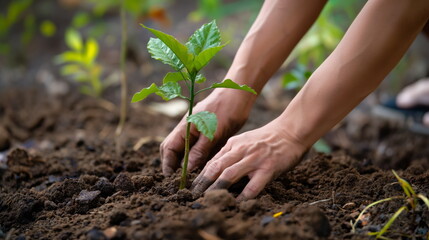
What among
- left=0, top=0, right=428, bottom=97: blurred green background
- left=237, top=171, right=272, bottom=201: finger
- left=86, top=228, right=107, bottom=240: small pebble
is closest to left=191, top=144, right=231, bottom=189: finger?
left=237, top=171, right=272, bottom=201: finger

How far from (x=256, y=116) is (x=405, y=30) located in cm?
191

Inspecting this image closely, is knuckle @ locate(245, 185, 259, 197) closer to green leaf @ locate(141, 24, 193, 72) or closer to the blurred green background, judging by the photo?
green leaf @ locate(141, 24, 193, 72)

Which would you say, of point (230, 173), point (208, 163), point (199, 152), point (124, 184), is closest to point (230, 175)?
point (230, 173)

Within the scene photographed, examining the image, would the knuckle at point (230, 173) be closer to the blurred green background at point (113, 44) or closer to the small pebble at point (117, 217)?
the small pebble at point (117, 217)

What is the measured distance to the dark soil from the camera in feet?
4.01

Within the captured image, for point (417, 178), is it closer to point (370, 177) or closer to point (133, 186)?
point (370, 177)

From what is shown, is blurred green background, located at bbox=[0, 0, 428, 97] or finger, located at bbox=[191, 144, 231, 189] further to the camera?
blurred green background, located at bbox=[0, 0, 428, 97]

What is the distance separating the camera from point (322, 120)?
1506 millimetres

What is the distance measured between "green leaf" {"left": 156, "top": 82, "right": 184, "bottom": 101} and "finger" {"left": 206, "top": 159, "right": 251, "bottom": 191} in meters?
0.28

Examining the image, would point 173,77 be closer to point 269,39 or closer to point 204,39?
point 204,39

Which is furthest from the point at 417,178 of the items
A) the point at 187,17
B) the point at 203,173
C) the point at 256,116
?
the point at 187,17

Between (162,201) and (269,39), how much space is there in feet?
2.65

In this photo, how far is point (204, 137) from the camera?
1682 millimetres

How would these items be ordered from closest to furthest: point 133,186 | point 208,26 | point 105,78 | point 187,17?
1. point 208,26
2. point 133,186
3. point 105,78
4. point 187,17
